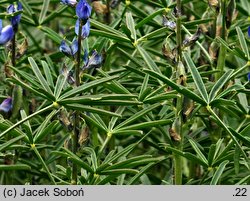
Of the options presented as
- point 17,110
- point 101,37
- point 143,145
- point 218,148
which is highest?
point 101,37

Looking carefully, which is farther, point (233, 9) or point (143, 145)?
point (143, 145)

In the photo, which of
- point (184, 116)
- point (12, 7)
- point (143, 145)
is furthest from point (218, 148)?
point (143, 145)

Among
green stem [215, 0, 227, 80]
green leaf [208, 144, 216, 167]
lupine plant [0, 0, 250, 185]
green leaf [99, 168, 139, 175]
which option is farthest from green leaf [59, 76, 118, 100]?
green stem [215, 0, 227, 80]

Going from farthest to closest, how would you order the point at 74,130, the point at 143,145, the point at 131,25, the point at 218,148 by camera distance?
1. the point at 143,145
2. the point at 131,25
3. the point at 218,148
4. the point at 74,130

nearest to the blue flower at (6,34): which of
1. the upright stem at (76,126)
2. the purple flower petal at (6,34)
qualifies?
the purple flower petal at (6,34)

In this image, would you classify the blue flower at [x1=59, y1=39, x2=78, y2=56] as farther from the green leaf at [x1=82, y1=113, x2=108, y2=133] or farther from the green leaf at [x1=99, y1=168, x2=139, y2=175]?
the green leaf at [x1=99, y1=168, x2=139, y2=175]

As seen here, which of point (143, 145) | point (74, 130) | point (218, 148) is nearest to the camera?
point (74, 130)

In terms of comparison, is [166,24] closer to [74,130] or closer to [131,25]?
[131,25]

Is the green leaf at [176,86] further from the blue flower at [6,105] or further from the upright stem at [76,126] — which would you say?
the blue flower at [6,105]

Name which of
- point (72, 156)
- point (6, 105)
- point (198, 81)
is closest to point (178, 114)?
point (198, 81)
